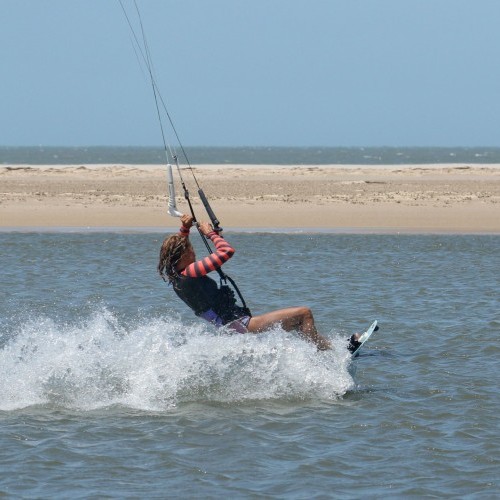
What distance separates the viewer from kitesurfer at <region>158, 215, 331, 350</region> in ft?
29.5

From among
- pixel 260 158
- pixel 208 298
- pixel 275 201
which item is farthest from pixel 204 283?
pixel 260 158

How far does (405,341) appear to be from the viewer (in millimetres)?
11688

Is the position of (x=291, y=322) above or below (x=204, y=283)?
below

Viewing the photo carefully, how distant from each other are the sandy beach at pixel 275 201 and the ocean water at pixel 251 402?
998cm

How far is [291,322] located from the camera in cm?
947

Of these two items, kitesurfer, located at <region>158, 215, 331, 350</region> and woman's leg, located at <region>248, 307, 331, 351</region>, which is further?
woman's leg, located at <region>248, 307, 331, 351</region>

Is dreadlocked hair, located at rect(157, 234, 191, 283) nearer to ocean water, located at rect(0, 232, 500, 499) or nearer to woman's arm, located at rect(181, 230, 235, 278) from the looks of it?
woman's arm, located at rect(181, 230, 235, 278)

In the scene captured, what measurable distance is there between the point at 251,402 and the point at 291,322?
77cm

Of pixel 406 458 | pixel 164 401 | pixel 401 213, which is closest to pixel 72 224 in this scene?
pixel 401 213

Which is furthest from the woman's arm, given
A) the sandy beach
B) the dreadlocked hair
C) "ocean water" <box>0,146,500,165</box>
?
"ocean water" <box>0,146,500,165</box>

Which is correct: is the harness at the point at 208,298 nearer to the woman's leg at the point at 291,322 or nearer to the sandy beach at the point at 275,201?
the woman's leg at the point at 291,322

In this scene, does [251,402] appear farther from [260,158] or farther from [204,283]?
[260,158]

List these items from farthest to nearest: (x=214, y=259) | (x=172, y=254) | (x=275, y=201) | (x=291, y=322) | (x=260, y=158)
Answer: (x=260, y=158) < (x=275, y=201) < (x=291, y=322) < (x=172, y=254) < (x=214, y=259)

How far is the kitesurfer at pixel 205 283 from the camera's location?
8984 millimetres
